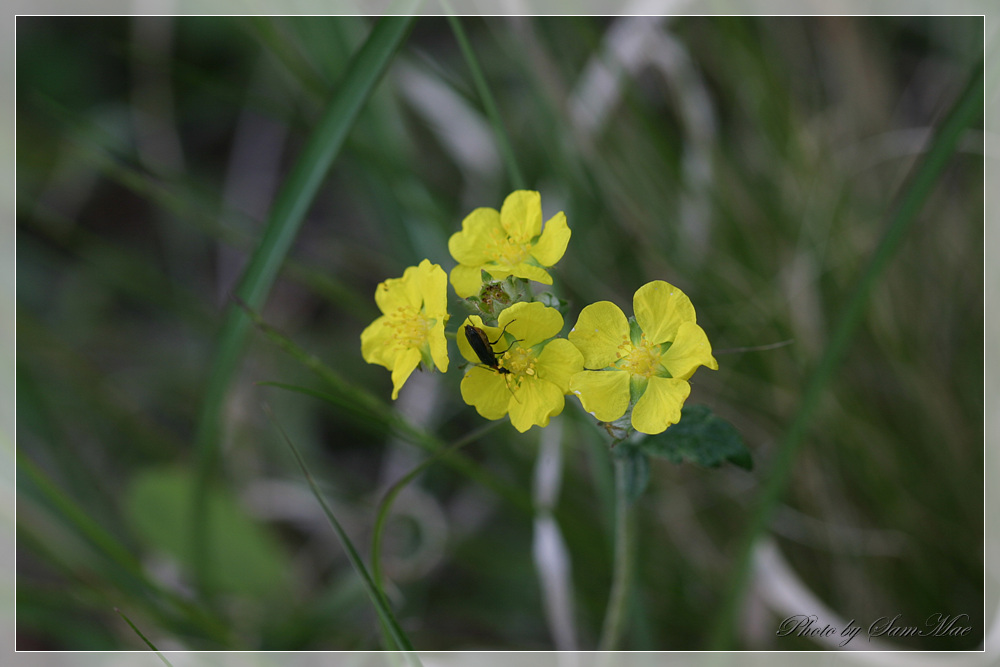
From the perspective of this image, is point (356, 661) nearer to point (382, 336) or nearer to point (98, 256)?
point (382, 336)

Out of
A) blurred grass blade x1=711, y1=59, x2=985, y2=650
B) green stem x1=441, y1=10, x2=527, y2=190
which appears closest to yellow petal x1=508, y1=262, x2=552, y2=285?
green stem x1=441, y1=10, x2=527, y2=190

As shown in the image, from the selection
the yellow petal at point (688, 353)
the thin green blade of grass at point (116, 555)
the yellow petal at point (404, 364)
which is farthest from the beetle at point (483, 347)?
the thin green blade of grass at point (116, 555)

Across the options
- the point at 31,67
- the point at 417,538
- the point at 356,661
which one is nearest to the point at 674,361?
the point at 356,661

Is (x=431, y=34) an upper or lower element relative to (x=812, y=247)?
upper

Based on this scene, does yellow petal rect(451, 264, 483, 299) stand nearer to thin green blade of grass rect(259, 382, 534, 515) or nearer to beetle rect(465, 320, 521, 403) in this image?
beetle rect(465, 320, 521, 403)

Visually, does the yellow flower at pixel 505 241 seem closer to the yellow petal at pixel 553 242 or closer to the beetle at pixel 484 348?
the yellow petal at pixel 553 242

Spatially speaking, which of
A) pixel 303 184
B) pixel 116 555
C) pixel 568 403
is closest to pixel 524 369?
pixel 568 403
